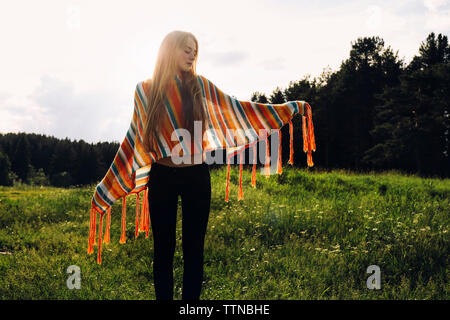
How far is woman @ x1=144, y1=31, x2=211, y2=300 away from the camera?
3053 mm

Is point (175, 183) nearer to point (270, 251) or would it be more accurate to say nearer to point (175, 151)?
point (175, 151)

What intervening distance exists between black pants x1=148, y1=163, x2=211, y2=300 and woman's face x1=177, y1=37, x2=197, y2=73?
0.87 meters

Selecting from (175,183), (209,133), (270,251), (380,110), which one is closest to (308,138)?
(209,133)

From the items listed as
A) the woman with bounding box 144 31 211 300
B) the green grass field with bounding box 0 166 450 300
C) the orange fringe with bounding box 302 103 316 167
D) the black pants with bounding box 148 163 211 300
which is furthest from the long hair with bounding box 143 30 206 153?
the green grass field with bounding box 0 166 450 300

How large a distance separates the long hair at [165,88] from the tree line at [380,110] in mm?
23135

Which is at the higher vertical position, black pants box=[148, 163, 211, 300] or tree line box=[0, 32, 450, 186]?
tree line box=[0, 32, 450, 186]

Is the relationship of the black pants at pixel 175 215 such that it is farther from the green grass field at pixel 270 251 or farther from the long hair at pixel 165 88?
the green grass field at pixel 270 251

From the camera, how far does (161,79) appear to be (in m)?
3.13

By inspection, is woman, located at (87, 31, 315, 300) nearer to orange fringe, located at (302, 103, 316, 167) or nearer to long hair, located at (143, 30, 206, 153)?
long hair, located at (143, 30, 206, 153)

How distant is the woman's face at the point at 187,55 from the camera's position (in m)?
3.10

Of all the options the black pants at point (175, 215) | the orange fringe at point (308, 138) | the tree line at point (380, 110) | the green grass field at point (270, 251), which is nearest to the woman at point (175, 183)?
the black pants at point (175, 215)

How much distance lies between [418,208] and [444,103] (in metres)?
28.5
